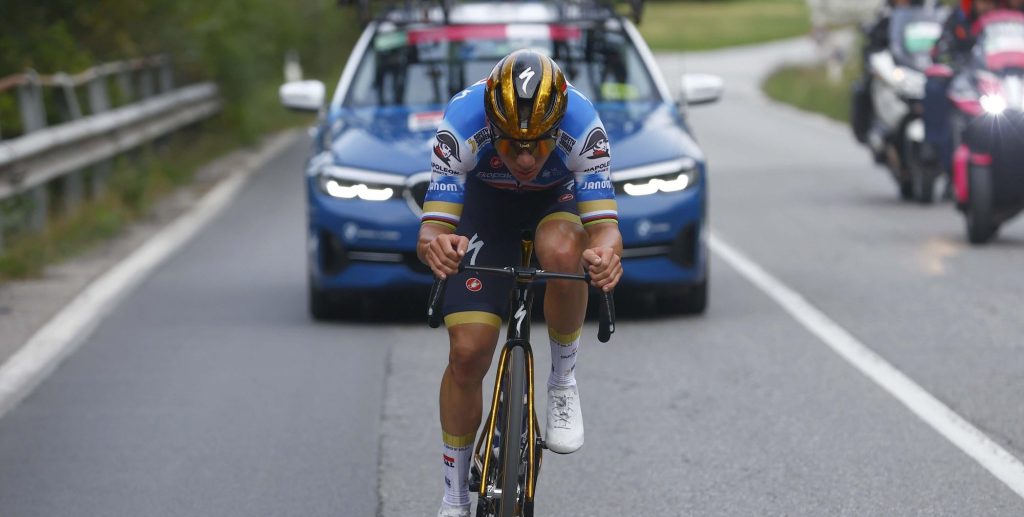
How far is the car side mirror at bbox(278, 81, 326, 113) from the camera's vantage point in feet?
35.8

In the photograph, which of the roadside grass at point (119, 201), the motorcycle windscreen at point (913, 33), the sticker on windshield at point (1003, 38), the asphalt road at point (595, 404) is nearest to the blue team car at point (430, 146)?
the asphalt road at point (595, 404)

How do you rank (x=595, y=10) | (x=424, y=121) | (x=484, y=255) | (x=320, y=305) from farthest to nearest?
(x=595, y=10) < (x=424, y=121) < (x=320, y=305) < (x=484, y=255)

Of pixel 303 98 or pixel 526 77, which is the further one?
pixel 303 98

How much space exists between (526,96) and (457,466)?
3.78ft

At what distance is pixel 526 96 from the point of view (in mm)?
4992

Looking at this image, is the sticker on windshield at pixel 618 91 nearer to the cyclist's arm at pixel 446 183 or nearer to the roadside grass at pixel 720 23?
the cyclist's arm at pixel 446 183

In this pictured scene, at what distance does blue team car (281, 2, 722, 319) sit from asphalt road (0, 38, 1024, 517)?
0.33 metres

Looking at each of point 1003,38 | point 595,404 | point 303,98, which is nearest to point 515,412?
point 595,404

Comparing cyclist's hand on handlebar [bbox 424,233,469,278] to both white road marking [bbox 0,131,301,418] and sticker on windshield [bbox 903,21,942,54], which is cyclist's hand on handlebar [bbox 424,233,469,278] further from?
sticker on windshield [bbox 903,21,942,54]

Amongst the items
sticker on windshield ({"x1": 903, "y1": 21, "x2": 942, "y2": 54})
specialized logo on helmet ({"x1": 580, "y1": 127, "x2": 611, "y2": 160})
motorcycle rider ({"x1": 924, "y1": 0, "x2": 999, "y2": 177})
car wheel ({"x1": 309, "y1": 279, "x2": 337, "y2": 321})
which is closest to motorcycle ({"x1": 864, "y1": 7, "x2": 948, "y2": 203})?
sticker on windshield ({"x1": 903, "y1": 21, "x2": 942, "y2": 54})

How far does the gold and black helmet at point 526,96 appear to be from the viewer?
16.4 feet

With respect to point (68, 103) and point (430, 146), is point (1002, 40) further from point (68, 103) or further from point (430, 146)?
point (68, 103)

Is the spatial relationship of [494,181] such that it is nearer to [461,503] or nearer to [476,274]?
[476,274]

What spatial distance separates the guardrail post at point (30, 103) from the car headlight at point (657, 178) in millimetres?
5775
